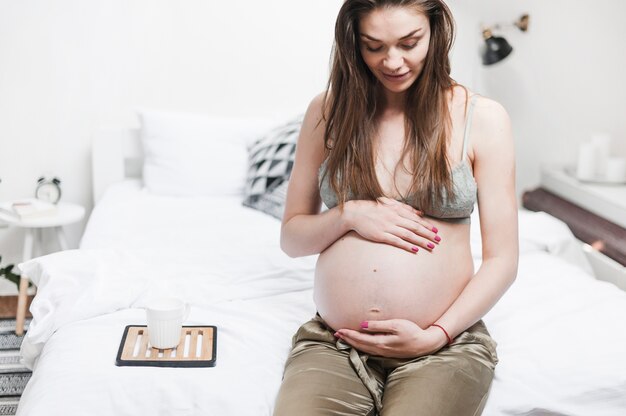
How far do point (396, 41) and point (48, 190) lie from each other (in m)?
1.95

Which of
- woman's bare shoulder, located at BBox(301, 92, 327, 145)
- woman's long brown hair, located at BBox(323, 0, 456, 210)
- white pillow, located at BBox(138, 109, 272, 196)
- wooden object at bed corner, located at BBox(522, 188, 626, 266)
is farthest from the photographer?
white pillow, located at BBox(138, 109, 272, 196)

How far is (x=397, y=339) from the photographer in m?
1.29

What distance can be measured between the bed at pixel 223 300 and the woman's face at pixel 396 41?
0.60 m

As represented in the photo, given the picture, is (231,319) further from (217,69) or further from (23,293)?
(217,69)

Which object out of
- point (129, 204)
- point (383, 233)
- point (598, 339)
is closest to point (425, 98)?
point (383, 233)

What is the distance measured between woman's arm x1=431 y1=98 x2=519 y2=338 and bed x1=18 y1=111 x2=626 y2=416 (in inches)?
6.8

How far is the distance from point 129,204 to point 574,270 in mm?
1458

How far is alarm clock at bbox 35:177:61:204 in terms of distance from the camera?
284 centimetres

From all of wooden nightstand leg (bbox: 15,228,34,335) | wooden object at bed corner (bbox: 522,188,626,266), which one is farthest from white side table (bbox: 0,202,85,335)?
wooden object at bed corner (bbox: 522,188,626,266)

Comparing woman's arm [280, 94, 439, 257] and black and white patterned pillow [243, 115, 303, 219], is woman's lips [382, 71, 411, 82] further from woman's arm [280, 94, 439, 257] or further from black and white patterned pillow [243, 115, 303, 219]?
black and white patterned pillow [243, 115, 303, 219]

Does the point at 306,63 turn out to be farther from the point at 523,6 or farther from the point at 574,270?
the point at 574,270

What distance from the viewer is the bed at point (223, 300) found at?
1.30 metres

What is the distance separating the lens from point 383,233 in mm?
1376

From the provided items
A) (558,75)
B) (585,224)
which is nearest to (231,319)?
(585,224)
